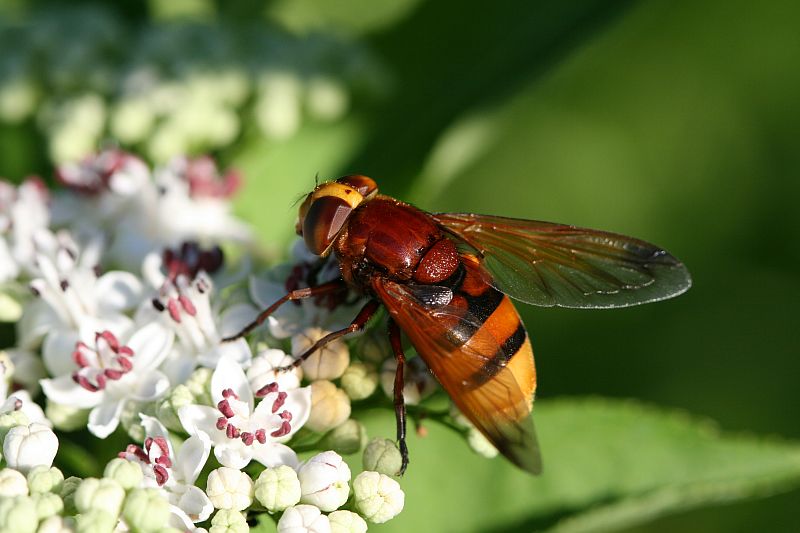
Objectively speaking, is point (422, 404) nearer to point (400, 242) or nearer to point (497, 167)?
point (400, 242)

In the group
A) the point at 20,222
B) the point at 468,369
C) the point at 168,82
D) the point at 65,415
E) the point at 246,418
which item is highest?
the point at 468,369

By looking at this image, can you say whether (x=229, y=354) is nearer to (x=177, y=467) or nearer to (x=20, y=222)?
(x=177, y=467)

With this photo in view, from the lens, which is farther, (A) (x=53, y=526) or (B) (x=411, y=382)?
(B) (x=411, y=382)

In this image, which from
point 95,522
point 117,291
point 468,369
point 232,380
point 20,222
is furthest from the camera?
point 20,222

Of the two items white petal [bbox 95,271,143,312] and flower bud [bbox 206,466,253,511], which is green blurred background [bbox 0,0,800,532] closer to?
white petal [bbox 95,271,143,312]

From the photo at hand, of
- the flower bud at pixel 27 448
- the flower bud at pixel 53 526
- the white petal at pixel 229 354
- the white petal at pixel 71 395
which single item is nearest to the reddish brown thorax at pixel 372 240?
the white petal at pixel 229 354

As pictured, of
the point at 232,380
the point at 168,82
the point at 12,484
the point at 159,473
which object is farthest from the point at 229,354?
the point at 168,82

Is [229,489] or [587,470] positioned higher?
[229,489]

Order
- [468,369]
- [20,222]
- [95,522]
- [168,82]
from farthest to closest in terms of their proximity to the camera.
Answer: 1. [168,82]
2. [20,222]
3. [468,369]
4. [95,522]
